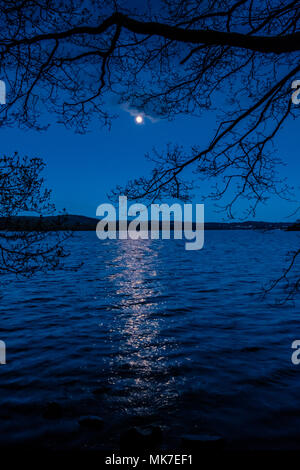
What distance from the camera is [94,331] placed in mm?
12180

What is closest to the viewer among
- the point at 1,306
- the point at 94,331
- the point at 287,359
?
the point at 287,359

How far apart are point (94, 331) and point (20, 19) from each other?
1000cm

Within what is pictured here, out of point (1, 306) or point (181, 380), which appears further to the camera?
point (1, 306)

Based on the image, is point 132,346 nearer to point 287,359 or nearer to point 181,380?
point 181,380

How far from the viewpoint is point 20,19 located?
5.03 metres

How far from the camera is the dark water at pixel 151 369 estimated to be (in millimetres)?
6203

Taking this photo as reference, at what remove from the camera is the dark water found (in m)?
6.20

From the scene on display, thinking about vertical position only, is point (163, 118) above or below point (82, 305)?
above

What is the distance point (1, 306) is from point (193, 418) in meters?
13.2

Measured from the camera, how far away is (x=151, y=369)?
28.9 ft

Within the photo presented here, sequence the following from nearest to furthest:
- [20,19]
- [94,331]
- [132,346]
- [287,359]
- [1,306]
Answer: [20,19], [287,359], [132,346], [94,331], [1,306]
